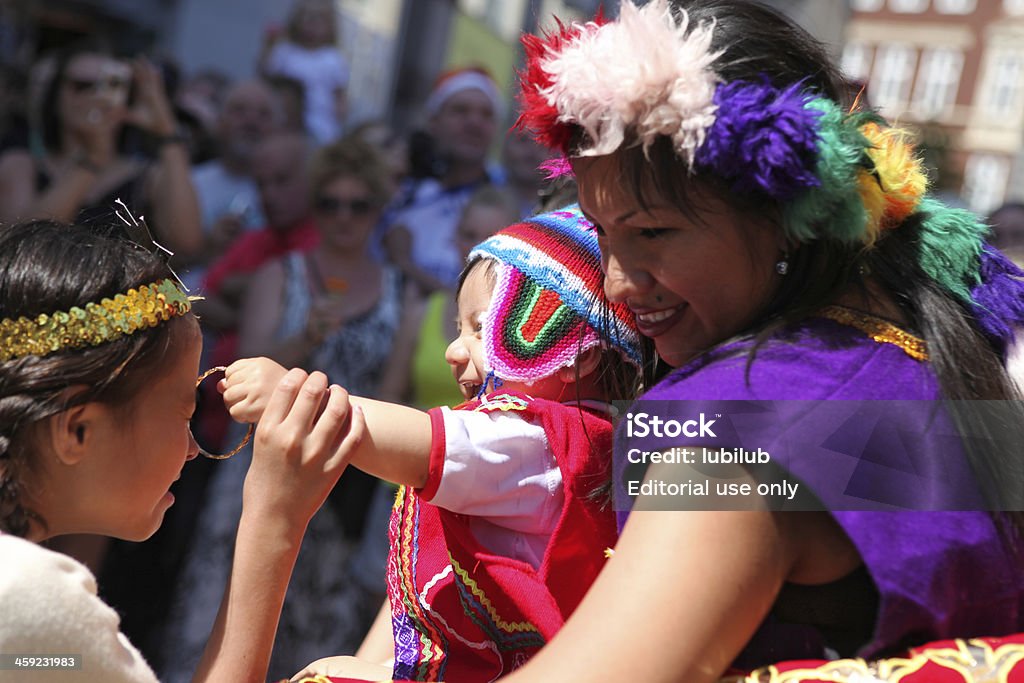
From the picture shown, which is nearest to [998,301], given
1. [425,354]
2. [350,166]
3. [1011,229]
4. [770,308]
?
Answer: [770,308]

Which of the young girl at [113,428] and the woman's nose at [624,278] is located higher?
the woman's nose at [624,278]

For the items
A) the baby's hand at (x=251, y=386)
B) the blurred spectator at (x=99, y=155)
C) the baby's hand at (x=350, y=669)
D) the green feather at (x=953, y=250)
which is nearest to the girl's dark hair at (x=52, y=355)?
the baby's hand at (x=251, y=386)

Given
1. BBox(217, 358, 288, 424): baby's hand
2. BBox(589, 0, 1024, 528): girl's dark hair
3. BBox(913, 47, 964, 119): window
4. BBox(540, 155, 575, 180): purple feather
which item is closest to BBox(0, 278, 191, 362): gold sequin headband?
BBox(217, 358, 288, 424): baby's hand

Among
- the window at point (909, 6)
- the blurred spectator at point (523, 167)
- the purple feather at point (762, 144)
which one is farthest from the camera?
the window at point (909, 6)

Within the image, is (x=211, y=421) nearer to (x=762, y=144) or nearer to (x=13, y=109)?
(x=13, y=109)

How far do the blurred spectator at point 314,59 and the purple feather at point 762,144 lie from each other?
4.96 meters

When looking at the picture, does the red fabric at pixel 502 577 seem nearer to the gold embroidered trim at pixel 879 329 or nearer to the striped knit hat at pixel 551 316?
the striped knit hat at pixel 551 316

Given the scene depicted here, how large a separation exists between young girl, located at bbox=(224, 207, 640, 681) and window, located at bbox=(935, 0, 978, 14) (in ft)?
139

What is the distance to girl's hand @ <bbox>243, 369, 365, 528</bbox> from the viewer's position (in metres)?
1.63

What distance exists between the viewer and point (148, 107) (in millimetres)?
4586

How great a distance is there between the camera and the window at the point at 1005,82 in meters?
37.4

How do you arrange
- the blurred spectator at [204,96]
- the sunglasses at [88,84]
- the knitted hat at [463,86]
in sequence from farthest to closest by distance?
Result: 1. the blurred spectator at [204,96]
2. the knitted hat at [463,86]
3. the sunglasses at [88,84]

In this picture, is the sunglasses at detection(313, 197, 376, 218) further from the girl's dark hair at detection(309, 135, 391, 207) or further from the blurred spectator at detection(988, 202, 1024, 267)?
the blurred spectator at detection(988, 202, 1024, 267)

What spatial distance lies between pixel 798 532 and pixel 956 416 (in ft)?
0.88
